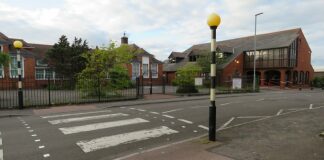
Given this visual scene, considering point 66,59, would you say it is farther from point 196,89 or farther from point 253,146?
point 253,146

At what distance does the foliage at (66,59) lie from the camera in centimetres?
2848

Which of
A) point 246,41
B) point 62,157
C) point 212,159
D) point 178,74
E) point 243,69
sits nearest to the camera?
point 212,159

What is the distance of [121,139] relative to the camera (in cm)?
662

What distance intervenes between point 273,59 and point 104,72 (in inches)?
1161

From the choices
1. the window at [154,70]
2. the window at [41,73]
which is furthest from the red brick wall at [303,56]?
the window at [41,73]

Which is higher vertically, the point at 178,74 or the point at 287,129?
the point at 178,74

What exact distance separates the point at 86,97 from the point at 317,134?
46.6ft

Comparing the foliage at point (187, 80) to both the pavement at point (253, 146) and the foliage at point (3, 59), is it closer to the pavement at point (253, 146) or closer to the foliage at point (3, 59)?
the foliage at point (3, 59)

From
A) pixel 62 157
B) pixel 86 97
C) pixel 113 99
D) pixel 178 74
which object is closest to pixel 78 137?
pixel 62 157

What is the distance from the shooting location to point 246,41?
44656 mm

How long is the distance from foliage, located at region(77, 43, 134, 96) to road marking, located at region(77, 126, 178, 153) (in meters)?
10.2

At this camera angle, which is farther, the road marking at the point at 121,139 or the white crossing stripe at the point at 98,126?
the white crossing stripe at the point at 98,126

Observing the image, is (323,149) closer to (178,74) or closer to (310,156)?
(310,156)

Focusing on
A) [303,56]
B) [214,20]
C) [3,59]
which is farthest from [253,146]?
[303,56]
